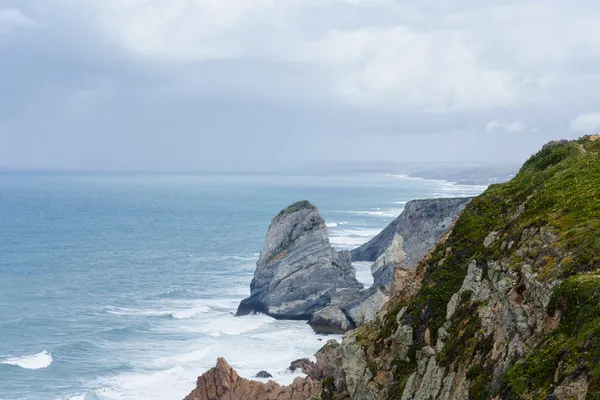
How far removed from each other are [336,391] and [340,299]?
138ft

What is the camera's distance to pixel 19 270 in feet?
333

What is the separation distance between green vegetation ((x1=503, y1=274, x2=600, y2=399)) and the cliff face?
0.10ft

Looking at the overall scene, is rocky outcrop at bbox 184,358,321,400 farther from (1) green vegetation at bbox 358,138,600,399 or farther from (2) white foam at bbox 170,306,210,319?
(2) white foam at bbox 170,306,210,319

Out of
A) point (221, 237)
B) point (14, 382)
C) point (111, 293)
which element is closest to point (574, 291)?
point (14, 382)

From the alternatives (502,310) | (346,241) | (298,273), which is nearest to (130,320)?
(298,273)

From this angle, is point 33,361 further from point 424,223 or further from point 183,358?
point 424,223

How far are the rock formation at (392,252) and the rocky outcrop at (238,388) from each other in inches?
584

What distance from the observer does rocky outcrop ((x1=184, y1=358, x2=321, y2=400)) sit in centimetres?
3750

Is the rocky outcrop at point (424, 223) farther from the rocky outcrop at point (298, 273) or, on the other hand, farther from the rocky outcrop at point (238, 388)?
the rocky outcrop at point (238, 388)

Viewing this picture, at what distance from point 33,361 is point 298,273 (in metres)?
28.2

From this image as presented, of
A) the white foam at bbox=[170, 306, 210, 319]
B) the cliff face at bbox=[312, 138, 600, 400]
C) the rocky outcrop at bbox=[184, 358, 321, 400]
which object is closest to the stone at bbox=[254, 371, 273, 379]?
the rocky outcrop at bbox=[184, 358, 321, 400]

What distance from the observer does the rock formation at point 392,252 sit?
6072 centimetres

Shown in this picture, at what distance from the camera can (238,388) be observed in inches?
1508

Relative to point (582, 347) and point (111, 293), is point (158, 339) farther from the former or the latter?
point (582, 347)
